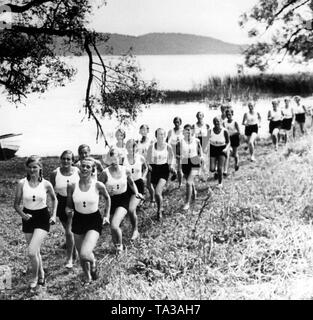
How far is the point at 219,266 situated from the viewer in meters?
5.52

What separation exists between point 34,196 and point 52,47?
8280 millimetres

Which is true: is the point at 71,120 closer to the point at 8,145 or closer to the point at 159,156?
the point at 8,145

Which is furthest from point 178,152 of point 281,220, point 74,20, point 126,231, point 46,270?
point 74,20

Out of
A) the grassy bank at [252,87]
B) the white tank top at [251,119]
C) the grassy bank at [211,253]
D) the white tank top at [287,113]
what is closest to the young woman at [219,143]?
the grassy bank at [211,253]

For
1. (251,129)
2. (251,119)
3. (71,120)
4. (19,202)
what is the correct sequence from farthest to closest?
1. (71,120)
2. (251,129)
3. (251,119)
4. (19,202)

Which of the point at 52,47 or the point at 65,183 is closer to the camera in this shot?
the point at 65,183

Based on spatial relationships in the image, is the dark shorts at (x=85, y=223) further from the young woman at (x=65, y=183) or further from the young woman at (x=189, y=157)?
the young woman at (x=189, y=157)

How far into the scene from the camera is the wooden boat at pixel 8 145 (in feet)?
51.5

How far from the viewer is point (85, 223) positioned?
5531mm

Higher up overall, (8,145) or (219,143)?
(219,143)

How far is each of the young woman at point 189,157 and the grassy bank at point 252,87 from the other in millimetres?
13802

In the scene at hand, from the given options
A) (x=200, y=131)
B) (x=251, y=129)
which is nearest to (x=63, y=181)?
(x=200, y=131)
